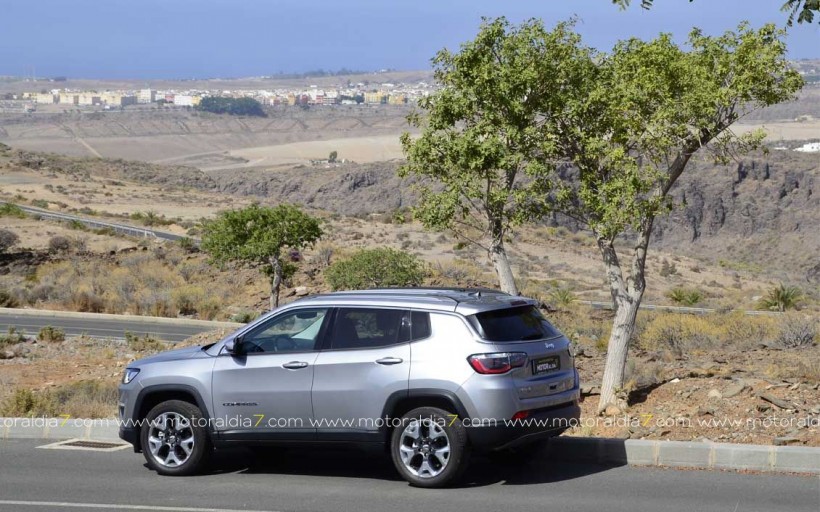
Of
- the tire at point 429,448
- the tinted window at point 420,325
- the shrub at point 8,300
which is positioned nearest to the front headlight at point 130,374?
the tire at point 429,448

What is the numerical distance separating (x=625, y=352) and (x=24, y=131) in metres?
200

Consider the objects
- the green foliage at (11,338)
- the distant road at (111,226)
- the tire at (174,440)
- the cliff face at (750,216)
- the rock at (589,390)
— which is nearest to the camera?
the tire at (174,440)

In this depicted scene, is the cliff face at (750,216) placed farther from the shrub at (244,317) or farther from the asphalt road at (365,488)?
the asphalt road at (365,488)

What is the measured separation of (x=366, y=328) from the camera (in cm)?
944

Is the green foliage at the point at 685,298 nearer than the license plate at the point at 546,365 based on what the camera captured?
No

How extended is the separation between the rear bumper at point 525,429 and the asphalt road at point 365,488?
44cm

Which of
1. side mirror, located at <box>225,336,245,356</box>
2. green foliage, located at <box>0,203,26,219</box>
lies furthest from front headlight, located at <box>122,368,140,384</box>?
green foliage, located at <box>0,203,26,219</box>

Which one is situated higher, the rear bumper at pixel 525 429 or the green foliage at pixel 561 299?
the rear bumper at pixel 525 429

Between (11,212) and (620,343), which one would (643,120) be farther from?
(11,212)

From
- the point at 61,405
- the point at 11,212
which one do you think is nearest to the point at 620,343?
the point at 61,405

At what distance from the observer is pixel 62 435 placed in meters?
11.7

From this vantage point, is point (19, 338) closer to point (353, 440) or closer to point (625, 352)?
point (625, 352)

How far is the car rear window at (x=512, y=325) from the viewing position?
8.96 meters

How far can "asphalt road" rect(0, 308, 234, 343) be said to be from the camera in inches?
1129
